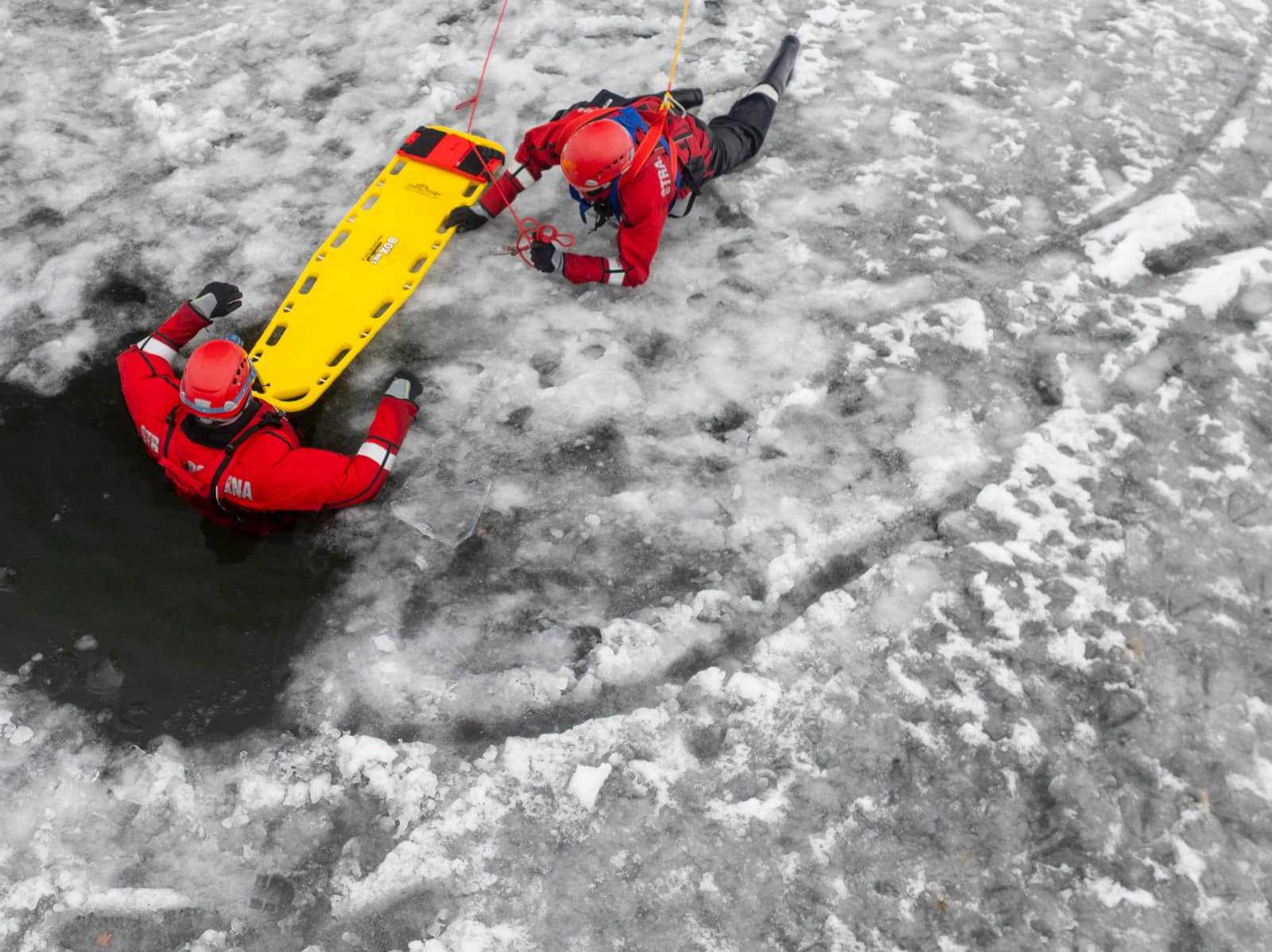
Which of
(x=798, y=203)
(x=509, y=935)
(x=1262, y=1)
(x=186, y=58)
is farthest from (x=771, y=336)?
(x=1262, y=1)

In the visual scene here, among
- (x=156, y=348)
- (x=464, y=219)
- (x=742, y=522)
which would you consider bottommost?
(x=742, y=522)

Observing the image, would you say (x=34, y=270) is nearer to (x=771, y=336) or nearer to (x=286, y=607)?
(x=286, y=607)

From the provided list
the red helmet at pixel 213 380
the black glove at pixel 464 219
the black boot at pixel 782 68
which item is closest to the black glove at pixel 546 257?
the black glove at pixel 464 219

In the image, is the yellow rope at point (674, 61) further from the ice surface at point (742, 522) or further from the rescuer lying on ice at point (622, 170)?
the ice surface at point (742, 522)

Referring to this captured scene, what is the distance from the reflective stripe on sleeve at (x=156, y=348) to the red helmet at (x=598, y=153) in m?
2.36

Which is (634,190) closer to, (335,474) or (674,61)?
(674,61)

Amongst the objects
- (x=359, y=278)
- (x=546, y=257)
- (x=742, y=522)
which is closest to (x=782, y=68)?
(x=546, y=257)

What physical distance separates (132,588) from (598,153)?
322cm

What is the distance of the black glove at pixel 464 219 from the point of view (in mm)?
5371

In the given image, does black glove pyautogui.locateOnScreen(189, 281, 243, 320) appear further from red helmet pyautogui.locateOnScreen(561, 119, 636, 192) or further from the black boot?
the black boot

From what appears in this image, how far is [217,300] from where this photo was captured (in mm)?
4844

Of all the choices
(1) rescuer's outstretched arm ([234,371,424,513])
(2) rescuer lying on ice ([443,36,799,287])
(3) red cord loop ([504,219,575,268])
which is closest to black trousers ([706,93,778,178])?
(2) rescuer lying on ice ([443,36,799,287])

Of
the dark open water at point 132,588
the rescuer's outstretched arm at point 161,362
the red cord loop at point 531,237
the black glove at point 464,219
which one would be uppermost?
the black glove at point 464,219

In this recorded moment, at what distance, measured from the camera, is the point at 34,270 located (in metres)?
5.32
